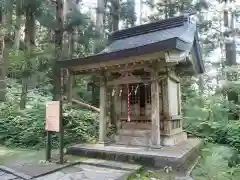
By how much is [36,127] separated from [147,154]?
15.8 ft

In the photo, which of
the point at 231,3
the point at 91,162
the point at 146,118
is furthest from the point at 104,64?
the point at 231,3

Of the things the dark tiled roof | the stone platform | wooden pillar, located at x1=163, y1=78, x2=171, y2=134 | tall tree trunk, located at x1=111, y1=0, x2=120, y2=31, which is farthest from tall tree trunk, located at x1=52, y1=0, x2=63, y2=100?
tall tree trunk, located at x1=111, y1=0, x2=120, y2=31

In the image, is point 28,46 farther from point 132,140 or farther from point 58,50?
point 132,140

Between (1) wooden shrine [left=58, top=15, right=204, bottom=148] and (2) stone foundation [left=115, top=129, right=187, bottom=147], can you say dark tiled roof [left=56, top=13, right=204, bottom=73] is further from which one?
(2) stone foundation [left=115, top=129, right=187, bottom=147]

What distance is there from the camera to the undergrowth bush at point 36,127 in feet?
27.6

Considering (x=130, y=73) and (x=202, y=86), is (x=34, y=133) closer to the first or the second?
(x=130, y=73)

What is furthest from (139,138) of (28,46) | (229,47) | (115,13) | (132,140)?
Result: (115,13)

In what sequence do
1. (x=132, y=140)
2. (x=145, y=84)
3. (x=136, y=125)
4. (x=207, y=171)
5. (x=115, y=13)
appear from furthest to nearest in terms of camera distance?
(x=115, y=13) → (x=136, y=125) → (x=132, y=140) → (x=145, y=84) → (x=207, y=171)

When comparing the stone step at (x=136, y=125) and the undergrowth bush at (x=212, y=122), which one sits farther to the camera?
the undergrowth bush at (x=212, y=122)

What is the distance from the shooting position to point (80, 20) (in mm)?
9562

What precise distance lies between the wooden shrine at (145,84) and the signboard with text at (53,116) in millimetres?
1495

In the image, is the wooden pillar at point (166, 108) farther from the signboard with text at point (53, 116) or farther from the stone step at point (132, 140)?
the signboard with text at point (53, 116)

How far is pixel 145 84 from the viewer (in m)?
6.70

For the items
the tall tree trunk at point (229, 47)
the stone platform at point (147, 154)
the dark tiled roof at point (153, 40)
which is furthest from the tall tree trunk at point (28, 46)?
the tall tree trunk at point (229, 47)
